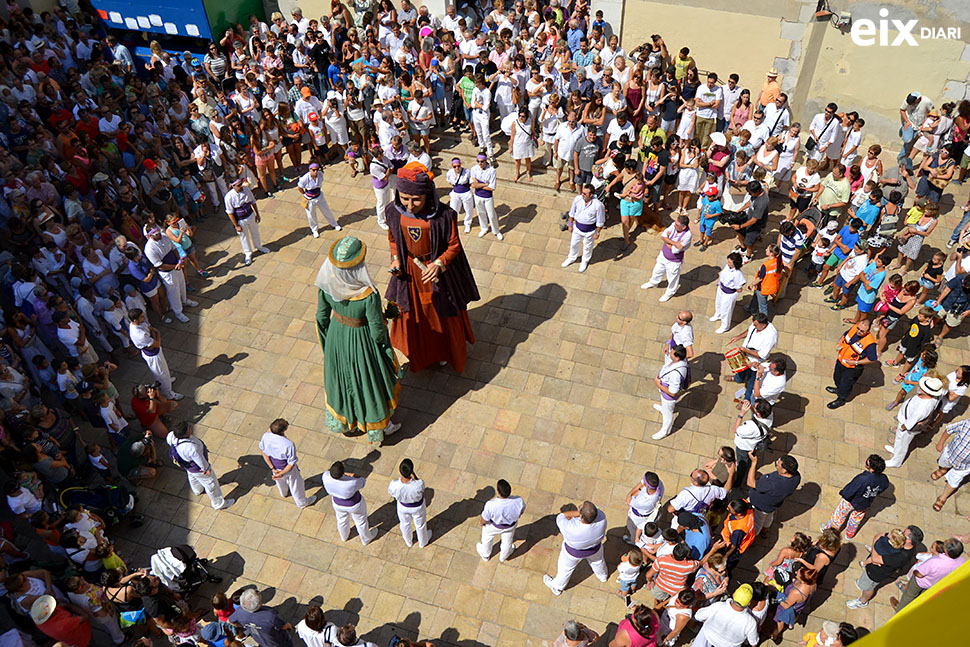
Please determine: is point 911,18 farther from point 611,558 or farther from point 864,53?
point 611,558

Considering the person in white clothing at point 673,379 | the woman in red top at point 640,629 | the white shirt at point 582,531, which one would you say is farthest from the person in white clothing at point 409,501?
the person in white clothing at point 673,379

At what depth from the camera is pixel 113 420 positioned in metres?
10.8

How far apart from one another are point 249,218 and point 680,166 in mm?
7829

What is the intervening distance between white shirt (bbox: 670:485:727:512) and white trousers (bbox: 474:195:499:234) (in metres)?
6.65

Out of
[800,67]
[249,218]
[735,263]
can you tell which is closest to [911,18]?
[800,67]

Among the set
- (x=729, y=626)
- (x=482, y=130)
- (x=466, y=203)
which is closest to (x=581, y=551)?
(x=729, y=626)

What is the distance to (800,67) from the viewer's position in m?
16.1

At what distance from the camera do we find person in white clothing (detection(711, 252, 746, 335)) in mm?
11523

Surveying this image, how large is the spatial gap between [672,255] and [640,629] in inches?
253

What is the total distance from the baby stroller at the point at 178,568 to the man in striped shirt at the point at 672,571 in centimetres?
559

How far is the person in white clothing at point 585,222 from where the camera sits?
12742 mm

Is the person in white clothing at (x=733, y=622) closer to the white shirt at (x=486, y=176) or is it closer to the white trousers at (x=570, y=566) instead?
the white trousers at (x=570, y=566)

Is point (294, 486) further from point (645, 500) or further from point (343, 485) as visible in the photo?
point (645, 500)

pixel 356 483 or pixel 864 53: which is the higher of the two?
pixel 864 53
